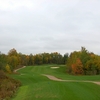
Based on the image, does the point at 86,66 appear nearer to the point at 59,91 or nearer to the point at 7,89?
the point at 7,89

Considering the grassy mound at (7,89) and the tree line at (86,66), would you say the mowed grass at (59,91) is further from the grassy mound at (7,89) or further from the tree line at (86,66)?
the tree line at (86,66)

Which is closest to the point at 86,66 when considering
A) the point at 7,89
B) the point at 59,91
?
the point at 7,89

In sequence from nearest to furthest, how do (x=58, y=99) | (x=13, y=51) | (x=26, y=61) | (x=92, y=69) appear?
(x=58, y=99), (x=92, y=69), (x=13, y=51), (x=26, y=61)

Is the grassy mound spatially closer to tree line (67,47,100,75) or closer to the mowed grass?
the mowed grass

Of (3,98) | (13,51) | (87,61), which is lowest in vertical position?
(3,98)

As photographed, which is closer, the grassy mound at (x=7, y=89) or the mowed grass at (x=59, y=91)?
the mowed grass at (x=59, y=91)

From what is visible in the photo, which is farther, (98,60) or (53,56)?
(53,56)

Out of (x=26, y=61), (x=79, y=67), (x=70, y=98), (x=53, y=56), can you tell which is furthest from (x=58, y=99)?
(x=53, y=56)

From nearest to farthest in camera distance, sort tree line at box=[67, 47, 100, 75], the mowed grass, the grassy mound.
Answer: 1. the mowed grass
2. the grassy mound
3. tree line at box=[67, 47, 100, 75]

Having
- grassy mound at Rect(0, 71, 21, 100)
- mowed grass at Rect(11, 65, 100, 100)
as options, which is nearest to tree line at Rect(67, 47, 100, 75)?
grassy mound at Rect(0, 71, 21, 100)

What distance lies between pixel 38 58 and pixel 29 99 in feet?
420

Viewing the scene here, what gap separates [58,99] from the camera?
601 inches

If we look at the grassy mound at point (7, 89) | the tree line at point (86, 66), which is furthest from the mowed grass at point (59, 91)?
the tree line at point (86, 66)

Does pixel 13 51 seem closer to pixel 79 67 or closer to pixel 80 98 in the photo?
pixel 79 67
